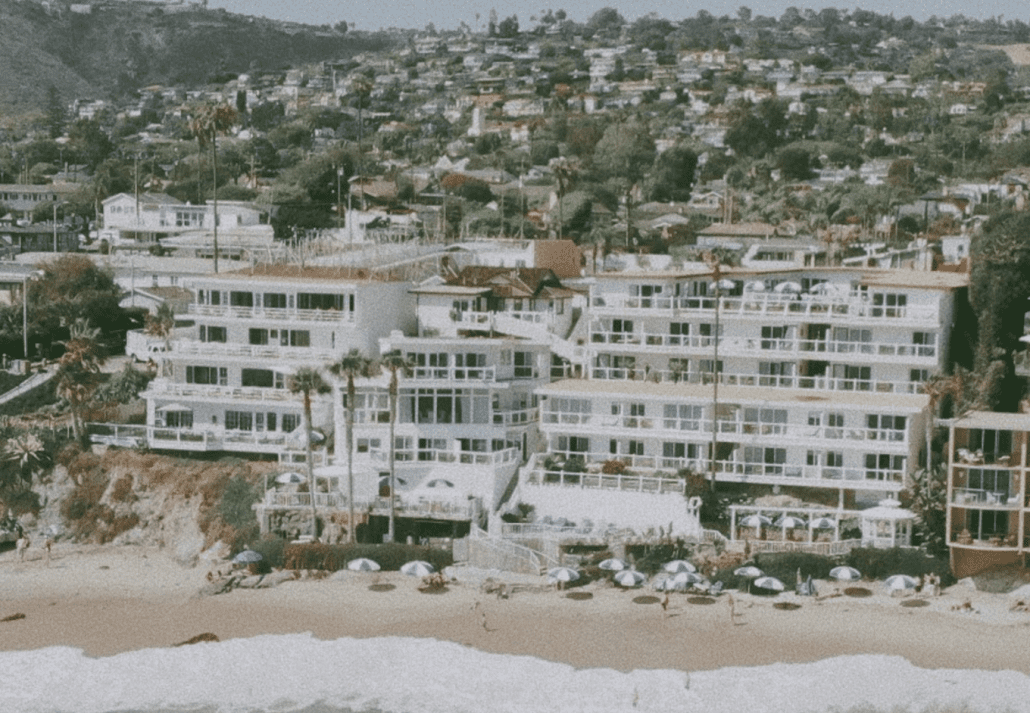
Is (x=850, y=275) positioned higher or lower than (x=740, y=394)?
higher

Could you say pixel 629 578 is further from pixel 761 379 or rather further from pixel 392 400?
pixel 761 379

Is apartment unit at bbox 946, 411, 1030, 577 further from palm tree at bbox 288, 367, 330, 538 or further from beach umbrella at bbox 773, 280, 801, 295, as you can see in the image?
palm tree at bbox 288, 367, 330, 538

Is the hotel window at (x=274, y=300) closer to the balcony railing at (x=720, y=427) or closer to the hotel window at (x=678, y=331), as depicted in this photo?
the balcony railing at (x=720, y=427)

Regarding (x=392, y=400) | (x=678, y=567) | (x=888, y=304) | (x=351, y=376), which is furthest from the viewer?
(x=888, y=304)

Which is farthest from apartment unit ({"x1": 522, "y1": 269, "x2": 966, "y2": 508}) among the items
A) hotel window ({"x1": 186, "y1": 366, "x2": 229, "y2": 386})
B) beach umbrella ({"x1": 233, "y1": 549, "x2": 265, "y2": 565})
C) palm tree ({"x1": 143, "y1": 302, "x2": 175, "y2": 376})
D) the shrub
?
palm tree ({"x1": 143, "y1": 302, "x2": 175, "y2": 376})

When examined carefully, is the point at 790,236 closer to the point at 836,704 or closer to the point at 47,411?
the point at 47,411

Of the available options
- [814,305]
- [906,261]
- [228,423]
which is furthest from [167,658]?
[906,261]

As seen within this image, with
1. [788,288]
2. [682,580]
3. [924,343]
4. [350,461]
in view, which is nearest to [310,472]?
→ [350,461]

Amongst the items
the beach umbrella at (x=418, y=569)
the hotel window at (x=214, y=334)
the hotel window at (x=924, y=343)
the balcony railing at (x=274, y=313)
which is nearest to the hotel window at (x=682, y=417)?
the hotel window at (x=924, y=343)
